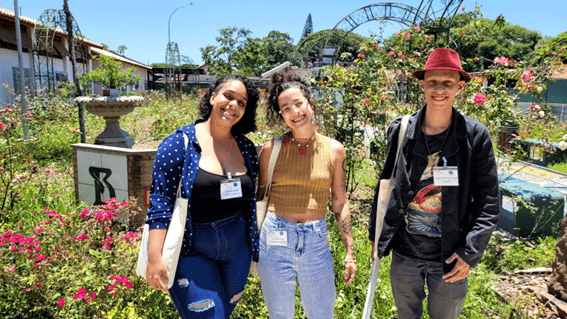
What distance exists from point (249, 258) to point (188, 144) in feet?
2.09

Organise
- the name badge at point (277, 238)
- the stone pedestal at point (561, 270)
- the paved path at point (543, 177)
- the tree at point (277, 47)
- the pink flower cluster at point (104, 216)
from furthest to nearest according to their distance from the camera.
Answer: the tree at point (277, 47) < the paved path at point (543, 177) < the pink flower cluster at point (104, 216) < the stone pedestal at point (561, 270) < the name badge at point (277, 238)

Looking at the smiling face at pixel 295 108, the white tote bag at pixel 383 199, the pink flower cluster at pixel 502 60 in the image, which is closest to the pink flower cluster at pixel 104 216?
the smiling face at pixel 295 108

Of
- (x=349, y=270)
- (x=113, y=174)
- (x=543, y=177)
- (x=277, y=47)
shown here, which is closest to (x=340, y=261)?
(x=349, y=270)

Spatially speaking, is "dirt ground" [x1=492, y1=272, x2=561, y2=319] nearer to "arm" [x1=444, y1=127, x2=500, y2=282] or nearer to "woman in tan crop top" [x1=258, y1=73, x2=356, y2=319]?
"arm" [x1=444, y1=127, x2=500, y2=282]

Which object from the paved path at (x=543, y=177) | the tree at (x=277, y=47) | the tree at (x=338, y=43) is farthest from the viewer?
the tree at (x=277, y=47)

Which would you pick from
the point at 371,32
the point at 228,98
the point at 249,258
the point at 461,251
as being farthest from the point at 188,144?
A: the point at 371,32

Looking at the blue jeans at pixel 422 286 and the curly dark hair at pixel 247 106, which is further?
the curly dark hair at pixel 247 106

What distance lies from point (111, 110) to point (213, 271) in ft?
16.2

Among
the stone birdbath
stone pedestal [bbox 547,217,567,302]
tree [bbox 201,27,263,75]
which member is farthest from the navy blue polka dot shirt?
tree [bbox 201,27,263,75]

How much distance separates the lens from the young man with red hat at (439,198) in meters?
1.67

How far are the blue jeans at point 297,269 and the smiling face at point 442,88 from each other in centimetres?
81

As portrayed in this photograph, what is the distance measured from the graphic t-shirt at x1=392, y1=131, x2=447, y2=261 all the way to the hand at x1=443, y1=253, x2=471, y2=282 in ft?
0.31

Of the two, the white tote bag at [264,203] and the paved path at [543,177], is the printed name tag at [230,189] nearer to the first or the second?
the white tote bag at [264,203]

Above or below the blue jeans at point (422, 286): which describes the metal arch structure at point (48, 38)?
above
